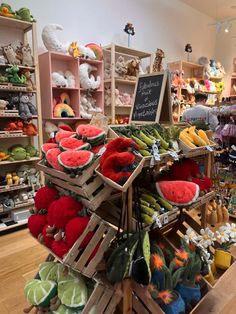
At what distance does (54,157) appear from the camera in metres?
1.35

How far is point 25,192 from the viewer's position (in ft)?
9.91

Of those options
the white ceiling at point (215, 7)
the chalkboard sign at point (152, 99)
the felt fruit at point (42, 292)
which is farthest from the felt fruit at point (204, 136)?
the white ceiling at point (215, 7)

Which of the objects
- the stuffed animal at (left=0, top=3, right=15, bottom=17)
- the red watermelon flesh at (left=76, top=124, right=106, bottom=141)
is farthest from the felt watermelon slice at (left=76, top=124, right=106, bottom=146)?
the stuffed animal at (left=0, top=3, right=15, bottom=17)

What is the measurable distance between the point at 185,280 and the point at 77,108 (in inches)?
96.7

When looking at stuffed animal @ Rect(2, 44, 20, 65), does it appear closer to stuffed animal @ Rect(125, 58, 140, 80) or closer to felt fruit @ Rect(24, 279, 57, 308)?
stuffed animal @ Rect(125, 58, 140, 80)

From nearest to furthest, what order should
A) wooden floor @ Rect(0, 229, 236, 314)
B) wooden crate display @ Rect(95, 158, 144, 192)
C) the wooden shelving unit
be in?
wooden crate display @ Rect(95, 158, 144, 192), wooden floor @ Rect(0, 229, 236, 314), the wooden shelving unit

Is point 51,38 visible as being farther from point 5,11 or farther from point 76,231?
point 76,231

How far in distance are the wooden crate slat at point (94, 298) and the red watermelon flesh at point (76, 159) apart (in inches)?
25.4

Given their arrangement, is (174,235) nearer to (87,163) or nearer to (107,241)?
(107,241)

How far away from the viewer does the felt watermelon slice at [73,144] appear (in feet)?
4.35

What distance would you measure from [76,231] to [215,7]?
5.91 meters

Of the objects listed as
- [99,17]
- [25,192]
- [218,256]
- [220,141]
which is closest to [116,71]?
[99,17]

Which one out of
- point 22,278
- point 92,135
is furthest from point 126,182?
point 22,278

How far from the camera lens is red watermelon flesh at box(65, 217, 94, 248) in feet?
4.10
